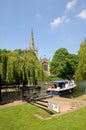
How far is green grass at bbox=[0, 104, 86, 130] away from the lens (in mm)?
10941

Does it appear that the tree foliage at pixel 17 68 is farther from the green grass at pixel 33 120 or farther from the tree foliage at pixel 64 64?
the tree foliage at pixel 64 64

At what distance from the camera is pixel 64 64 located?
199 feet

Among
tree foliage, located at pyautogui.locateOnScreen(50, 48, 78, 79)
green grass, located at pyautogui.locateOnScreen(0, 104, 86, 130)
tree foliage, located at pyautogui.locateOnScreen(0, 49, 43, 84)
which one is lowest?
green grass, located at pyautogui.locateOnScreen(0, 104, 86, 130)

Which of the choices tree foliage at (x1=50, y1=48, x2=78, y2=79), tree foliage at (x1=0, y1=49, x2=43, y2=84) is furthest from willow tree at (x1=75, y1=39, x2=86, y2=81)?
tree foliage at (x1=50, y1=48, x2=78, y2=79)

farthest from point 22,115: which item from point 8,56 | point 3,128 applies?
point 8,56

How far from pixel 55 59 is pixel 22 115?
49.7 meters

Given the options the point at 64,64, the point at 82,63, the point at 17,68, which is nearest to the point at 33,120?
the point at 17,68

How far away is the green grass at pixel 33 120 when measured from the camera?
10941 millimetres

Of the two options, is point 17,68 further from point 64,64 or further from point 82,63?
point 64,64

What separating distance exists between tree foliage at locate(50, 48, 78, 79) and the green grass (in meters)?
45.1

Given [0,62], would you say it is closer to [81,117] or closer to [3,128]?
[3,128]

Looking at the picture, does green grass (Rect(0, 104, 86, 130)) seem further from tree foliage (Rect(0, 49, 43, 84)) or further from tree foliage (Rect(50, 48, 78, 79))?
tree foliage (Rect(50, 48, 78, 79))

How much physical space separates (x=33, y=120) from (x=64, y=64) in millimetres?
48161

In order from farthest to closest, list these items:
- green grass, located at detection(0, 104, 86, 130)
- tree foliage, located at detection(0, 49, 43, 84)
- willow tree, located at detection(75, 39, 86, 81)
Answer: willow tree, located at detection(75, 39, 86, 81) → tree foliage, located at detection(0, 49, 43, 84) → green grass, located at detection(0, 104, 86, 130)
